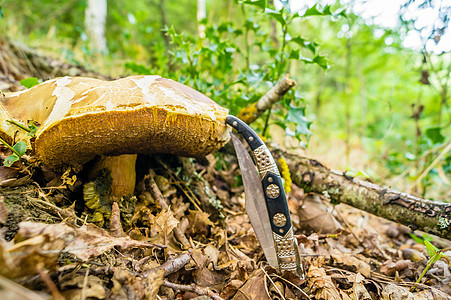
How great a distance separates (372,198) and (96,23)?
8182 millimetres

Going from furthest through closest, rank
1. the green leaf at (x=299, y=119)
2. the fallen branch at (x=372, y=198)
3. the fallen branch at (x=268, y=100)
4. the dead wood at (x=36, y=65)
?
the dead wood at (x=36, y=65)
the green leaf at (x=299, y=119)
the fallen branch at (x=268, y=100)
the fallen branch at (x=372, y=198)

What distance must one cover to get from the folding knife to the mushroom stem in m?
0.75

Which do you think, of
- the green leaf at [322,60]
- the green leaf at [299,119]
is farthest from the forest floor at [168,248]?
the green leaf at [322,60]

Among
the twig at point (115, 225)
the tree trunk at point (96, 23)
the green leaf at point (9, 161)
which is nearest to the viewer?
the green leaf at point (9, 161)

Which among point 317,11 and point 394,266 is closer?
point 394,266

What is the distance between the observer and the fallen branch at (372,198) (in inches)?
63.6

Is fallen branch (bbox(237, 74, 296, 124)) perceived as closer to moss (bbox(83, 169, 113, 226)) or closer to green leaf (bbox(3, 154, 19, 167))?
moss (bbox(83, 169, 113, 226))

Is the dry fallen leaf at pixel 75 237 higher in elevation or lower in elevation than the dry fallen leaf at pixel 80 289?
higher

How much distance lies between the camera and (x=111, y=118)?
1036 millimetres

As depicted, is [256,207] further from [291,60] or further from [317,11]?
[291,60]

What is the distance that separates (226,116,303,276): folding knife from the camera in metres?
1.30

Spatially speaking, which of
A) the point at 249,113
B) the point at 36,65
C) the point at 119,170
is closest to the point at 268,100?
the point at 249,113

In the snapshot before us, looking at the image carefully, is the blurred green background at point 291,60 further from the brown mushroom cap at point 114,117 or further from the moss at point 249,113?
the brown mushroom cap at point 114,117

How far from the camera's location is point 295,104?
2320 millimetres
